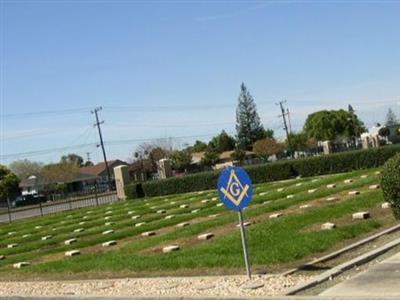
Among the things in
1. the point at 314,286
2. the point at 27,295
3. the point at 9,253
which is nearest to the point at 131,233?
the point at 9,253

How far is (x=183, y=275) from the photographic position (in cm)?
1060

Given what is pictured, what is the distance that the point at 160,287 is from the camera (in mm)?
9797

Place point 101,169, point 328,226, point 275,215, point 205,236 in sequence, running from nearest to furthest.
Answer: point 328,226
point 205,236
point 275,215
point 101,169

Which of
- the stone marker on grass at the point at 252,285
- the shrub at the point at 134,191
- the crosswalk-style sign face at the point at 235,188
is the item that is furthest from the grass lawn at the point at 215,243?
the shrub at the point at 134,191

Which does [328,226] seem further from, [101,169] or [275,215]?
[101,169]

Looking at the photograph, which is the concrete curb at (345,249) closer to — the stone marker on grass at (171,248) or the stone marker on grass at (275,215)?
the stone marker on grass at (171,248)

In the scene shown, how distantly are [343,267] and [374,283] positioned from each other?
3.70 feet

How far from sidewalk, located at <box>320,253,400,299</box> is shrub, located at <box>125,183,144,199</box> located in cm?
3426

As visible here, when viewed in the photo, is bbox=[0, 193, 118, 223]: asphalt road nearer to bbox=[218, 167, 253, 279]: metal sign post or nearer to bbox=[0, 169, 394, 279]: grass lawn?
bbox=[0, 169, 394, 279]: grass lawn

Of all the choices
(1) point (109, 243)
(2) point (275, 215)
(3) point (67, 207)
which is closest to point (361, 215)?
(2) point (275, 215)

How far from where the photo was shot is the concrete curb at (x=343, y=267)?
8328 millimetres

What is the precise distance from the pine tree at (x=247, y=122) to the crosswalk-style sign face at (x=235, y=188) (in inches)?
3913

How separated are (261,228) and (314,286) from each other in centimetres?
564

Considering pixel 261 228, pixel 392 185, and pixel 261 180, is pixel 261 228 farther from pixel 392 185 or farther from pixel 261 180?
pixel 261 180
